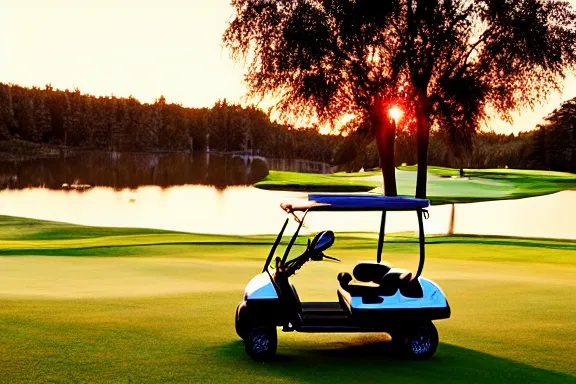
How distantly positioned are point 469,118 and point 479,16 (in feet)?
12.8

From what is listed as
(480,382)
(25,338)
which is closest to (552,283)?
(480,382)

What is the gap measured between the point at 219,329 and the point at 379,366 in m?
2.69

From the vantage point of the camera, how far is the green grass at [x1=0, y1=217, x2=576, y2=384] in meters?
8.91

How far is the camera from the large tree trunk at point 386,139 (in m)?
32.4

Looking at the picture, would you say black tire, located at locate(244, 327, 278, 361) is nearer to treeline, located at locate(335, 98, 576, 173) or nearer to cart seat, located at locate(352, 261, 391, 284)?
cart seat, located at locate(352, 261, 391, 284)

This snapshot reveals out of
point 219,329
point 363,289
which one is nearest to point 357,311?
point 363,289

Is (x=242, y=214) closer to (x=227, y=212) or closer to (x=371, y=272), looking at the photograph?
(x=227, y=212)

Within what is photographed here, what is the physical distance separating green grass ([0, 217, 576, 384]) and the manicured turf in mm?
42836

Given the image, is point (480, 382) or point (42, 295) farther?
point (42, 295)

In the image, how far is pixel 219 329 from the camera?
11273 mm

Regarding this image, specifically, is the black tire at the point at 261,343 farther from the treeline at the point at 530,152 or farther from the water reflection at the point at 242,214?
the treeline at the point at 530,152

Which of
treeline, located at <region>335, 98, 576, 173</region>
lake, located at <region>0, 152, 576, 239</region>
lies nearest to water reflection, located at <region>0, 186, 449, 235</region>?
lake, located at <region>0, 152, 576, 239</region>

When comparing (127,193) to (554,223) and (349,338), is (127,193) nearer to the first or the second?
(554,223)

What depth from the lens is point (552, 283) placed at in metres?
17.2
